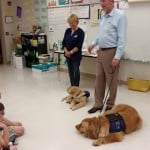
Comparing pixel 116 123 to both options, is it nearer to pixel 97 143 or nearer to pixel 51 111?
pixel 97 143

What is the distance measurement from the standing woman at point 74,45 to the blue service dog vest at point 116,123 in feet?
5.76

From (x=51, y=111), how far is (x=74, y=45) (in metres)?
1.29

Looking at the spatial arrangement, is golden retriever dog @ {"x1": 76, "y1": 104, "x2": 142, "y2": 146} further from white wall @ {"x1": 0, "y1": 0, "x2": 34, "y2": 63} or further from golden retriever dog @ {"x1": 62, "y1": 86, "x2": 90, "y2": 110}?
white wall @ {"x1": 0, "y1": 0, "x2": 34, "y2": 63}

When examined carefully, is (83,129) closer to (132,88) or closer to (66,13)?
(132,88)

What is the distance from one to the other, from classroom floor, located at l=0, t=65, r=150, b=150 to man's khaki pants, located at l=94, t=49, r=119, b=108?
0.25 meters

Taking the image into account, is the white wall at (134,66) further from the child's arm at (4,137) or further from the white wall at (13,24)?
the child's arm at (4,137)

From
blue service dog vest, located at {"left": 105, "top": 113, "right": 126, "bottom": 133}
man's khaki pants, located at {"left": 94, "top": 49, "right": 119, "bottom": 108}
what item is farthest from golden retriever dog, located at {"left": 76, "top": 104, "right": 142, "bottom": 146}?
man's khaki pants, located at {"left": 94, "top": 49, "right": 119, "bottom": 108}

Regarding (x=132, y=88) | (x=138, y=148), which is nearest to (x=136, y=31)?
(x=132, y=88)

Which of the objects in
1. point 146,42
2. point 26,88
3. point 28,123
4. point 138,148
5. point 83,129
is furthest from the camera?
point 26,88

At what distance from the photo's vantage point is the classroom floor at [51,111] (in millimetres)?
2747

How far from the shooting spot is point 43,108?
3787mm

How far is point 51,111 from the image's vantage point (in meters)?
3.66

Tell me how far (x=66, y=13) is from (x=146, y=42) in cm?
204

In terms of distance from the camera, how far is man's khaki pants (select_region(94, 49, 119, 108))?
3.31 m
